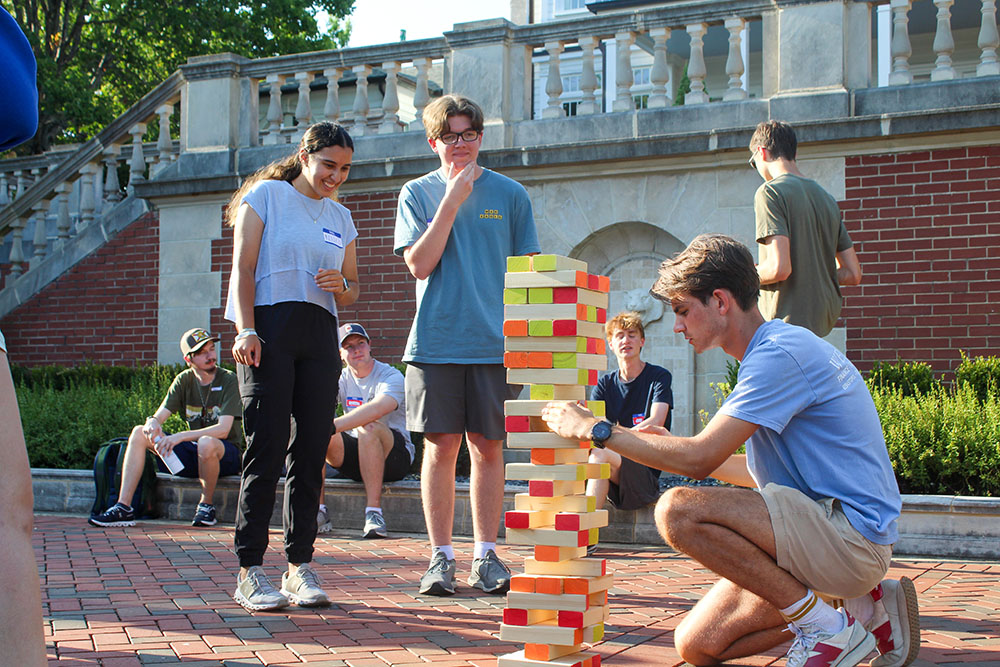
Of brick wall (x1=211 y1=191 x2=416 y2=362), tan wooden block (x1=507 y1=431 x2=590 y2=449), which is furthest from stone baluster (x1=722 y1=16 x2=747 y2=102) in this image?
tan wooden block (x1=507 y1=431 x2=590 y2=449)

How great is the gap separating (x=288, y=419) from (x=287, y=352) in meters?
0.29

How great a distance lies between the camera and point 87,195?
44.1 ft

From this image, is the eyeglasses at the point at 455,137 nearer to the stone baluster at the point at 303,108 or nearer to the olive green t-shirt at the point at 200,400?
the olive green t-shirt at the point at 200,400

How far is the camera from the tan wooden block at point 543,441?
348 centimetres

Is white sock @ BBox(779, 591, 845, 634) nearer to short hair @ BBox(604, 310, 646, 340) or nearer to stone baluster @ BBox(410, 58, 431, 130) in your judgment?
short hair @ BBox(604, 310, 646, 340)

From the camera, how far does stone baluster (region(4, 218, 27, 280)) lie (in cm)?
1400

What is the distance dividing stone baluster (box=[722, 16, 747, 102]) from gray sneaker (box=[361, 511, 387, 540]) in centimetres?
546

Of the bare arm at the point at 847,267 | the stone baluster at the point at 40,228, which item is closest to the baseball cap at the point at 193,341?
the bare arm at the point at 847,267

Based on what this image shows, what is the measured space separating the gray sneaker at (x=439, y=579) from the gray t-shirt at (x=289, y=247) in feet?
4.09

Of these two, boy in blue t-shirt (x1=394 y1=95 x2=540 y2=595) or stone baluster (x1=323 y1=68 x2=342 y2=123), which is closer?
boy in blue t-shirt (x1=394 y1=95 x2=540 y2=595)

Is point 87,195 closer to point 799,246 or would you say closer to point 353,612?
point 353,612

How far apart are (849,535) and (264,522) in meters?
2.47

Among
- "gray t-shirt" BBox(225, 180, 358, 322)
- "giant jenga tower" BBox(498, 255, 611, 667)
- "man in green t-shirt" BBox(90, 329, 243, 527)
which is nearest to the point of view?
"giant jenga tower" BBox(498, 255, 611, 667)

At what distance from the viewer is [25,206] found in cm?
1396
